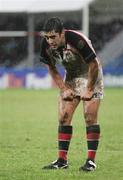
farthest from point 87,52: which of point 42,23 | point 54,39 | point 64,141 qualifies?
point 42,23

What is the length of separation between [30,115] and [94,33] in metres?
28.2

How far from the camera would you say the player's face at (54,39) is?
32.5ft

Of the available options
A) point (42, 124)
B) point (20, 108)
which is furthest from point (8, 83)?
point (42, 124)

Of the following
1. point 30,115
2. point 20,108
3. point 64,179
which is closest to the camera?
point 64,179

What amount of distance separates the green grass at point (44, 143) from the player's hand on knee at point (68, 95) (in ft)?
3.12

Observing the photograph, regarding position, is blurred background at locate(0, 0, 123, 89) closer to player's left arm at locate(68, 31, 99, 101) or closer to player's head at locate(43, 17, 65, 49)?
player's left arm at locate(68, 31, 99, 101)

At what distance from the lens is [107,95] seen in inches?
1284

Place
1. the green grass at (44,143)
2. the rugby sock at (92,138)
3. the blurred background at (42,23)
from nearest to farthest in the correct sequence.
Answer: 1. the green grass at (44,143)
2. the rugby sock at (92,138)
3. the blurred background at (42,23)

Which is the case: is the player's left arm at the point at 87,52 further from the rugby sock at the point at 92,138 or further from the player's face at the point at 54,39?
the rugby sock at the point at 92,138

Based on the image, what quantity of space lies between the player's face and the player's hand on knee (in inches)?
28.3

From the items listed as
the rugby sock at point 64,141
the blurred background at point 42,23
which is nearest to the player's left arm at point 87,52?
the rugby sock at point 64,141

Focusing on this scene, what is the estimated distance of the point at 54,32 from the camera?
9.91 meters

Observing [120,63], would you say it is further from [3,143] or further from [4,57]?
[3,143]

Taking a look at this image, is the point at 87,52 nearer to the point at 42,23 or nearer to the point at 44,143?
the point at 44,143
